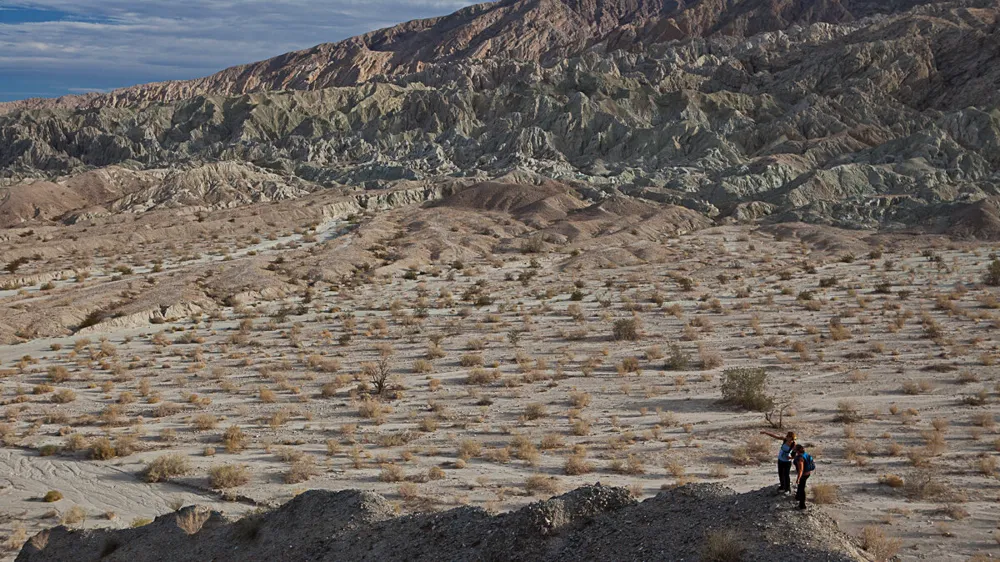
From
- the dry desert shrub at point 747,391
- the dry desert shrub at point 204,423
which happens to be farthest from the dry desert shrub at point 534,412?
the dry desert shrub at point 204,423

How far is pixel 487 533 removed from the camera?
34.9 ft

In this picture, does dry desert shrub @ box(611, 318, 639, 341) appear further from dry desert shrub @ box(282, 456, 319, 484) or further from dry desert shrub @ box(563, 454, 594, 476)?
dry desert shrub @ box(282, 456, 319, 484)

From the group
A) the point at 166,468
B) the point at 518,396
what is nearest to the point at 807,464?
the point at 166,468

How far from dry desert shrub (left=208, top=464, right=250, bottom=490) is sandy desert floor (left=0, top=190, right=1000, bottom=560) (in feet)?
0.16

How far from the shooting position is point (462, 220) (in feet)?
209

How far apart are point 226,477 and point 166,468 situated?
1549 millimetres

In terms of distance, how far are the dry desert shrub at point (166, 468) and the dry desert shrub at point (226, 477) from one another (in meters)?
0.78

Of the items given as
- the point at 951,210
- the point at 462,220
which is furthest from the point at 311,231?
the point at 951,210

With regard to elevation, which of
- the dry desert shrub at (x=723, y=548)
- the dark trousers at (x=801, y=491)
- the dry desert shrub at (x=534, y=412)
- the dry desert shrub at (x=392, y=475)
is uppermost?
the dark trousers at (x=801, y=491)

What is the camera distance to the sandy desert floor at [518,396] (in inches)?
591

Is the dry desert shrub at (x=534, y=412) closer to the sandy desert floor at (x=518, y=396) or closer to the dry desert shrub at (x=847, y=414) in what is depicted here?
the sandy desert floor at (x=518, y=396)

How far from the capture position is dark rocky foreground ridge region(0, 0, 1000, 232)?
69.7m

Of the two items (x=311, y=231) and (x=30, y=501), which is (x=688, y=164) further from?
(x=30, y=501)

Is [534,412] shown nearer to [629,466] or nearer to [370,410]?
[370,410]
